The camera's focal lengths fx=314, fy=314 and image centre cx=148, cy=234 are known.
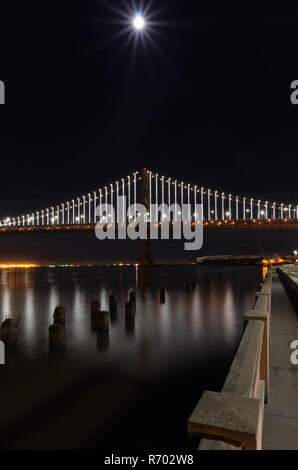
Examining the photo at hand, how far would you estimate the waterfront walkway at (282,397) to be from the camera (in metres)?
3.51

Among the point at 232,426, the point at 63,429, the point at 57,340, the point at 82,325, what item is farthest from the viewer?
the point at 82,325

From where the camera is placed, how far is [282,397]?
4.39 meters

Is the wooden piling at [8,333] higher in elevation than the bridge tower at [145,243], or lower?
lower

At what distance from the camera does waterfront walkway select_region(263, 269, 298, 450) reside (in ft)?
11.5

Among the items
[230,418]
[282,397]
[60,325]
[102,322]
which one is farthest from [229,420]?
[102,322]

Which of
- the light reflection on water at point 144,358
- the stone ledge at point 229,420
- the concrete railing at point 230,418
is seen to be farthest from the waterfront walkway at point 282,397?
the light reflection on water at point 144,358

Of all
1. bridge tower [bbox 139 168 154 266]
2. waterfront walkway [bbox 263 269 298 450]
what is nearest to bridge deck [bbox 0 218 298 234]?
bridge tower [bbox 139 168 154 266]

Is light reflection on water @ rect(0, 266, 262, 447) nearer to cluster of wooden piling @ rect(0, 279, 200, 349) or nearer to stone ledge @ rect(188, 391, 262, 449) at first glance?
cluster of wooden piling @ rect(0, 279, 200, 349)

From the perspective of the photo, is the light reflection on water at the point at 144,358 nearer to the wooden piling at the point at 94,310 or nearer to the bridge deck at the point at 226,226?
the wooden piling at the point at 94,310

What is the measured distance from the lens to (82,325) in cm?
1886

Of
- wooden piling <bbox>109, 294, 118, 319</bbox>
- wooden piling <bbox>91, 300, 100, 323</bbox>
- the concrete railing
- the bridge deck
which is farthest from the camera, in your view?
the bridge deck
